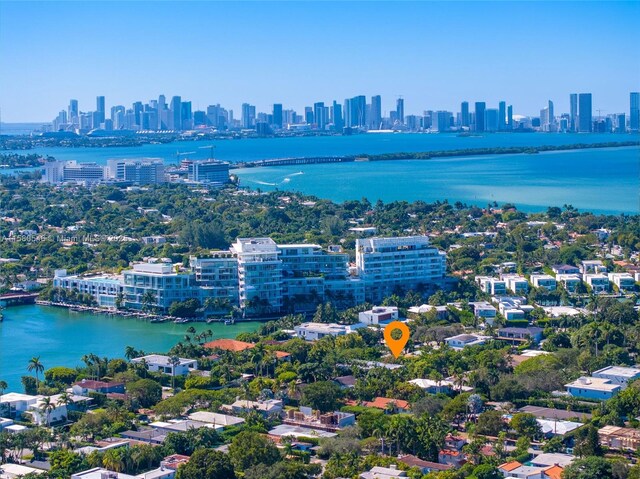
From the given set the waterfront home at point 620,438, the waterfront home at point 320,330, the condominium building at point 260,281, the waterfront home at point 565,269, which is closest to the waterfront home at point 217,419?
the waterfront home at point 620,438

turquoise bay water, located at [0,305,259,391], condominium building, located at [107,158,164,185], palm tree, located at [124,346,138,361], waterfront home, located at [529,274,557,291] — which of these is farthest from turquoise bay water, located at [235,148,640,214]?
palm tree, located at [124,346,138,361]

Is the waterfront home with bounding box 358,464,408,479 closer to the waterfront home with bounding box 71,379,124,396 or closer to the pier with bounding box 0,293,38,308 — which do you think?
the waterfront home with bounding box 71,379,124,396

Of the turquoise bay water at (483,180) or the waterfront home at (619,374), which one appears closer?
the waterfront home at (619,374)

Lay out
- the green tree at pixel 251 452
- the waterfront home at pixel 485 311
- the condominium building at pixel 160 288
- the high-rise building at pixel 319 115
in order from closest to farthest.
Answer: the green tree at pixel 251 452, the waterfront home at pixel 485 311, the condominium building at pixel 160 288, the high-rise building at pixel 319 115

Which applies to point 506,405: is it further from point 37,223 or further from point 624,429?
point 37,223

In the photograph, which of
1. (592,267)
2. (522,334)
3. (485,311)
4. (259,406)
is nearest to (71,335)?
(259,406)

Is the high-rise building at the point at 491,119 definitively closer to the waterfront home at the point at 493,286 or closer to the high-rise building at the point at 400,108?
the high-rise building at the point at 400,108

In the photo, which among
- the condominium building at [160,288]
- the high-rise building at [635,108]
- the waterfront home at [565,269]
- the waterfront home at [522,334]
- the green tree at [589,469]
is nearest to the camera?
the green tree at [589,469]
